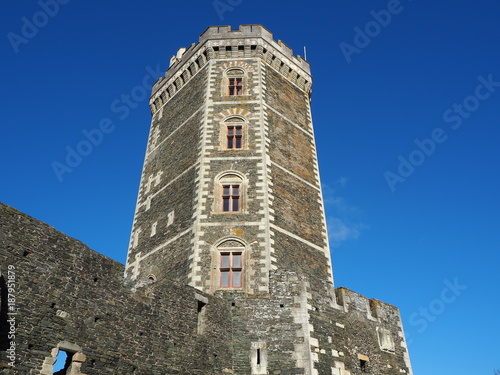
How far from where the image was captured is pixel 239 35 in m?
27.6

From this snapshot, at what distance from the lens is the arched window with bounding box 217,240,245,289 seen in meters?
18.8

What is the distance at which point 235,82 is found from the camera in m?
26.1

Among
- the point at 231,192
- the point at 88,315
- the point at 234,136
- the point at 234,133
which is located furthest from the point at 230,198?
the point at 88,315

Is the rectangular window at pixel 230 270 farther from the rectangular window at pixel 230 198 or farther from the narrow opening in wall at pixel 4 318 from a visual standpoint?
the narrow opening in wall at pixel 4 318

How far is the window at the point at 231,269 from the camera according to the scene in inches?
740

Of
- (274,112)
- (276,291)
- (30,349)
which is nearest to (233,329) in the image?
(276,291)

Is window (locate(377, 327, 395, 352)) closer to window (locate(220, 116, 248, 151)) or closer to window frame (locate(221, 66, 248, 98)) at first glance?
window (locate(220, 116, 248, 151))

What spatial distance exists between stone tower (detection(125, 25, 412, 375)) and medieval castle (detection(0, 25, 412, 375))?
66 millimetres

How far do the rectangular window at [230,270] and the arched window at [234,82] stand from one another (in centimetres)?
1006

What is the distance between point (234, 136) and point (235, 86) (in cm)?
387

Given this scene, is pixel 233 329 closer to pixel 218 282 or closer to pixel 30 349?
pixel 218 282

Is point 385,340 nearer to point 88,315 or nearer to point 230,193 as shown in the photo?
point 230,193

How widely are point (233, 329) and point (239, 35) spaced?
1806 centimetres

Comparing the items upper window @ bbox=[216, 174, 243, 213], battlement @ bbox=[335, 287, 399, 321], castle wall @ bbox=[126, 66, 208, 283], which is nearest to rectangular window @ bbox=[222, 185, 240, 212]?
upper window @ bbox=[216, 174, 243, 213]
